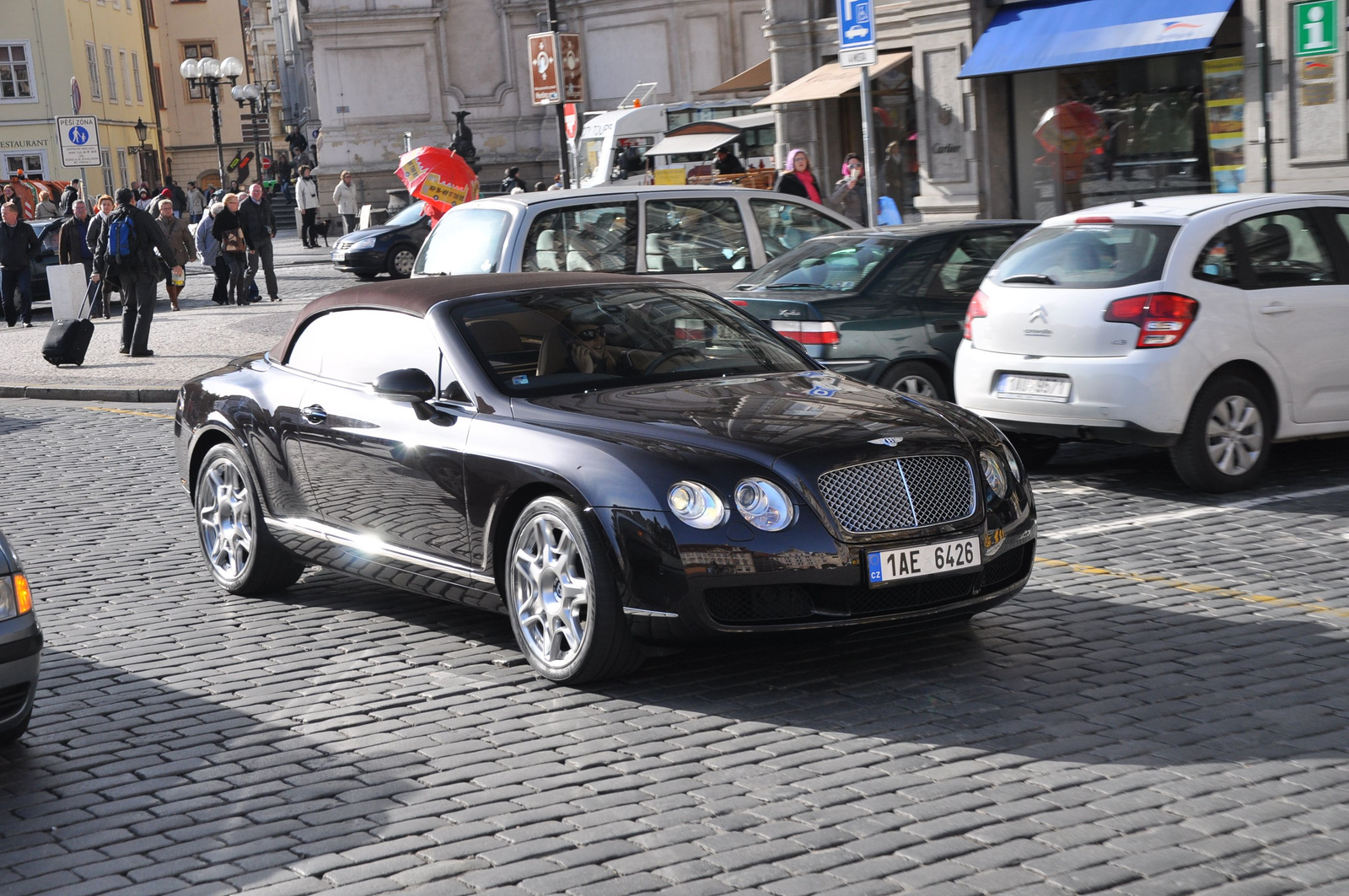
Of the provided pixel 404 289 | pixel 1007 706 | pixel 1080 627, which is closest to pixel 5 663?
pixel 404 289

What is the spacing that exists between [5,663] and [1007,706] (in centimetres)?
312

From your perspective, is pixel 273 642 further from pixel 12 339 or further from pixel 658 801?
pixel 12 339

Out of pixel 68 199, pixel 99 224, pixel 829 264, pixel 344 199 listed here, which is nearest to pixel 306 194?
pixel 344 199

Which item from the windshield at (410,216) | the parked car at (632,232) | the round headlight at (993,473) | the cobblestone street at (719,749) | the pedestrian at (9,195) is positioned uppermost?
the pedestrian at (9,195)

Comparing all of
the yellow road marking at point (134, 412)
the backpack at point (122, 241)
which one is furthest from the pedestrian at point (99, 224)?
the yellow road marking at point (134, 412)

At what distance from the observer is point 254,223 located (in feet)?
86.2

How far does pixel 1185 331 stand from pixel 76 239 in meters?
20.0

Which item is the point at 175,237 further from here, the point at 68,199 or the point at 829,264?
the point at 829,264

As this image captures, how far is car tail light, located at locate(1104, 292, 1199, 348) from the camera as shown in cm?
905

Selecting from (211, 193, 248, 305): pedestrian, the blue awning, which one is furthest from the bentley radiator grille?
(211, 193, 248, 305): pedestrian

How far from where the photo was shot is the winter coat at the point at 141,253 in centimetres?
1994

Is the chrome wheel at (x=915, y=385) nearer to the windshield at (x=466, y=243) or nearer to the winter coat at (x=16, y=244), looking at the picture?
the windshield at (x=466, y=243)

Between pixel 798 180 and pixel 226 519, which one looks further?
pixel 798 180

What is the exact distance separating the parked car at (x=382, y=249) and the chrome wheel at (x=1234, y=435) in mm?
23603
